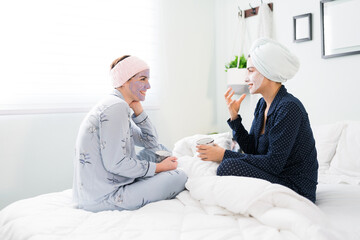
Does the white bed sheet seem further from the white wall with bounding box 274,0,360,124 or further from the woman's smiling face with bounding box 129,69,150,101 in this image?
the woman's smiling face with bounding box 129,69,150,101

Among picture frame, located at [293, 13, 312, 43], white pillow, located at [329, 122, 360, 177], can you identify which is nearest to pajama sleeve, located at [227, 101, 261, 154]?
white pillow, located at [329, 122, 360, 177]

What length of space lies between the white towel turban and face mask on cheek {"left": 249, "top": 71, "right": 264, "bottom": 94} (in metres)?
0.03

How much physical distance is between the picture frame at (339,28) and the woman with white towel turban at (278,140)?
102 centimetres

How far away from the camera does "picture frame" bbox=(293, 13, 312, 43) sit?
8.14 feet

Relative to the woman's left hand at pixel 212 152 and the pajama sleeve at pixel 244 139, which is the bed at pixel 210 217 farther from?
the pajama sleeve at pixel 244 139

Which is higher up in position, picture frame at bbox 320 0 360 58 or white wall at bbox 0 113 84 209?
picture frame at bbox 320 0 360 58

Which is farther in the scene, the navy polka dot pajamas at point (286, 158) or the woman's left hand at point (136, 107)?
the woman's left hand at point (136, 107)

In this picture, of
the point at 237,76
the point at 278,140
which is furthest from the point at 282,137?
the point at 237,76

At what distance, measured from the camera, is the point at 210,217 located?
3.73ft

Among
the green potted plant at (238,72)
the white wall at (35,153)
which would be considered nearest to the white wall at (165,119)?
the white wall at (35,153)

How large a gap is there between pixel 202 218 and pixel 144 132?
32.9 inches

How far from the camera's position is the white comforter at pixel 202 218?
982 mm

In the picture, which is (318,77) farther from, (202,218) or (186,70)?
(202,218)

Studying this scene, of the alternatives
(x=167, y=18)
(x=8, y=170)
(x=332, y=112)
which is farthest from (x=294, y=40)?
(x=8, y=170)
